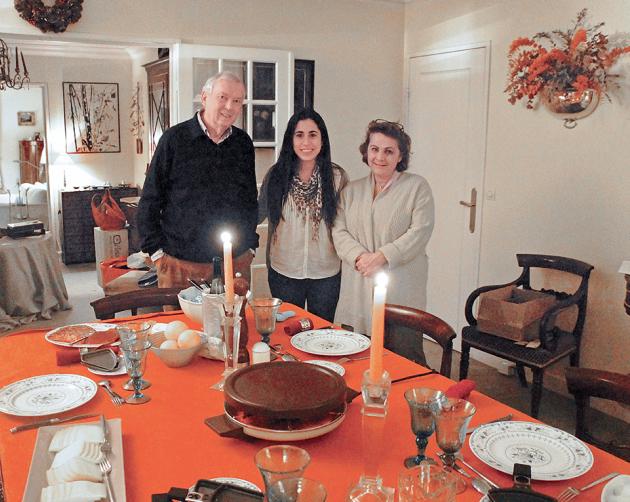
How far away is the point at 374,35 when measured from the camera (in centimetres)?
474

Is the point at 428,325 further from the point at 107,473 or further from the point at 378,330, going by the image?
the point at 107,473

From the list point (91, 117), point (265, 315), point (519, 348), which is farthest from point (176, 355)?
point (91, 117)

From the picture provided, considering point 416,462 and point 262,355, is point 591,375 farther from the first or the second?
point 262,355

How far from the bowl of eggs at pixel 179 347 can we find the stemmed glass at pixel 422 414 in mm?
724

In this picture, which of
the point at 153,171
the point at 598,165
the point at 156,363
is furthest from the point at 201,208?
the point at 598,165

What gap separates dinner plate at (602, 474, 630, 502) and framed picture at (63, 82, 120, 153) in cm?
773

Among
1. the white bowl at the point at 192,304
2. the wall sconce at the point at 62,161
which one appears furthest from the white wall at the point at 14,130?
the white bowl at the point at 192,304

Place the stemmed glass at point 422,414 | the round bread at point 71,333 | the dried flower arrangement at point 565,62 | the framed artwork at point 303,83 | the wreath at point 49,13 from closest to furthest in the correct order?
the stemmed glass at point 422,414, the round bread at point 71,333, the dried flower arrangement at point 565,62, the wreath at point 49,13, the framed artwork at point 303,83

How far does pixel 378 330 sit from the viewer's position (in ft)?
4.06

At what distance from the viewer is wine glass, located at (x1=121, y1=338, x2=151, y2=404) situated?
5.25ft

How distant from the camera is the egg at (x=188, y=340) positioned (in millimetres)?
1816

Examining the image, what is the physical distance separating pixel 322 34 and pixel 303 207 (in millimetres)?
2144

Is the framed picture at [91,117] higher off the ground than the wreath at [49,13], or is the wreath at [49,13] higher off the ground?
the wreath at [49,13]

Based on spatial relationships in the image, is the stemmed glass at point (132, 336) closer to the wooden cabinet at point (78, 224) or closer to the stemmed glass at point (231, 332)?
the stemmed glass at point (231, 332)
